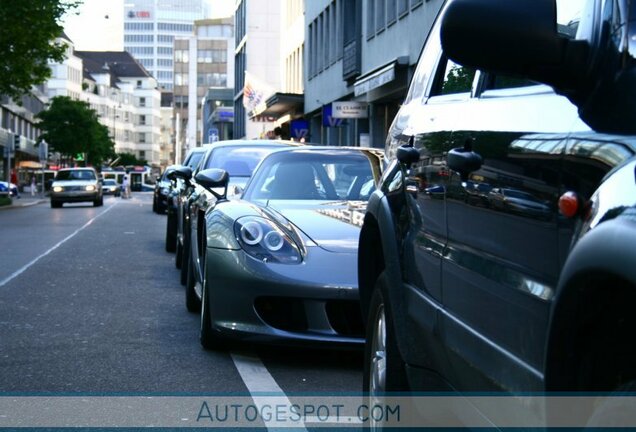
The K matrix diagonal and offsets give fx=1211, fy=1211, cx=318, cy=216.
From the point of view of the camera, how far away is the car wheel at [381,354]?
13.3ft

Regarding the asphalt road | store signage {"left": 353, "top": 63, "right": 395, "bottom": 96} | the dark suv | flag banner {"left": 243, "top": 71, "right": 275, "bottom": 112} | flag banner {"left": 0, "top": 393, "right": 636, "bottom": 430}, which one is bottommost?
the asphalt road

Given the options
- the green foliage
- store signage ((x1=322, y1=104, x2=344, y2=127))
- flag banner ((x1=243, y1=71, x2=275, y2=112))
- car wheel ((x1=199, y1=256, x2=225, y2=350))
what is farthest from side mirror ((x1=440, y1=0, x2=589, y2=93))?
the green foliage

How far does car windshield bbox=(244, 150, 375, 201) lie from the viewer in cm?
848

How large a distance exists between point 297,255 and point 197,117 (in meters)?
186

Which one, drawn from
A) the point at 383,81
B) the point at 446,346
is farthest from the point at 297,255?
the point at 383,81

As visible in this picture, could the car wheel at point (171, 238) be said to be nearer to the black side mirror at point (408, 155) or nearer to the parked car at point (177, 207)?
the parked car at point (177, 207)

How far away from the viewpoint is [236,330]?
693 cm

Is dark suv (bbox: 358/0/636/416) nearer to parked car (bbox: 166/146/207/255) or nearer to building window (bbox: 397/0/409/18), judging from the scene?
parked car (bbox: 166/146/207/255)

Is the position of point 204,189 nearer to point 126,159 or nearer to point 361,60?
point 361,60

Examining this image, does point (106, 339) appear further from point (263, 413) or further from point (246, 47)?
point (246, 47)

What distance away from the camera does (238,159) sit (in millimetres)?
12625

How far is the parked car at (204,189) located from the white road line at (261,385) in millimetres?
1720

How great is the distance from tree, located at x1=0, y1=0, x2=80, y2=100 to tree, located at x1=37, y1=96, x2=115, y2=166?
68.3 meters

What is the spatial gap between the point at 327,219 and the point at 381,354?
10.8 ft
